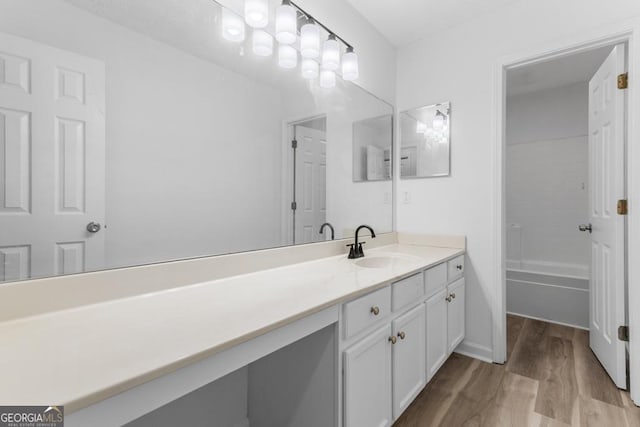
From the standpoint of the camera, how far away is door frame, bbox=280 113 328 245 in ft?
5.18

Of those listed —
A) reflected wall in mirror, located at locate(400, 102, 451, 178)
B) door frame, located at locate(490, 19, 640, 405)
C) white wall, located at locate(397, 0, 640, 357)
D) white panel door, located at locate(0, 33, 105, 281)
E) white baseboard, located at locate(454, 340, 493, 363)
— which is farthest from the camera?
reflected wall in mirror, located at locate(400, 102, 451, 178)

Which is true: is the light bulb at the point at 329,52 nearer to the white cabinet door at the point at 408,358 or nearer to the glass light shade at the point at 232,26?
the glass light shade at the point at 232,26

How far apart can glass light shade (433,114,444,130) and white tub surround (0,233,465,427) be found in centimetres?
135

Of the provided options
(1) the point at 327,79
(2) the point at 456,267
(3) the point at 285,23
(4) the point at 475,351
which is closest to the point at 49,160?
(3) the point at 285,23

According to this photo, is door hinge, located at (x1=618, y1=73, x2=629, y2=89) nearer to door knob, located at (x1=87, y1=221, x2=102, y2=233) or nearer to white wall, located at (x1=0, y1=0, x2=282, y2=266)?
white wall, located at (x1=0, y1=0, x2=282, y2=266)

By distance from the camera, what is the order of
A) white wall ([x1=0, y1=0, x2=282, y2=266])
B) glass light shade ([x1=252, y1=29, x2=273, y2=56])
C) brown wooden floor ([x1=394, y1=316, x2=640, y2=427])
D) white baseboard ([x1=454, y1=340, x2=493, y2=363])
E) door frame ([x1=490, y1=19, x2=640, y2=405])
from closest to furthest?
white wall ([x1=0, y1=0, x2=282, y2=266])
glass light shade ([x1=252, y1=29, x2=273, y2=56])
brown wooden floor ([x1=394, y1=316, x2=640, y2=427])
door frame ([x1=490, y1=19, x2=640, y2=405])
white baseboard ([x1=454, y1=340, x2=493, y2=363])

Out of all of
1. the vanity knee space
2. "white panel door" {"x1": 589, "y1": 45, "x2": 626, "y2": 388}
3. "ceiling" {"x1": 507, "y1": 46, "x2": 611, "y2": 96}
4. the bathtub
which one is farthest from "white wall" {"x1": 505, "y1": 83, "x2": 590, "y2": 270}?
the vanity knee space

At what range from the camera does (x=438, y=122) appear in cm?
234

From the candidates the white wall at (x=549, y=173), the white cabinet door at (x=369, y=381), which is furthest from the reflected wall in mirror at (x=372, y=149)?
the white wall at (x=549, y=173)

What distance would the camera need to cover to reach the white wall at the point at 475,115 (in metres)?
2.00

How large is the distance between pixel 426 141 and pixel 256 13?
155 centimetres

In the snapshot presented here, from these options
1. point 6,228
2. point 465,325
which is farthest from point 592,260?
point 6,228

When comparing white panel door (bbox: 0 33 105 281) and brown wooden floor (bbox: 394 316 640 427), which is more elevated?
white panel door (bbox: 0 33 105 281)

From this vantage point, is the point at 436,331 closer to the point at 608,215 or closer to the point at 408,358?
the point at 408,358
